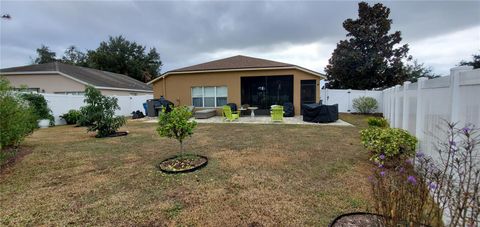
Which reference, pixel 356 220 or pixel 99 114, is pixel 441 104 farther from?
pixel 99 114

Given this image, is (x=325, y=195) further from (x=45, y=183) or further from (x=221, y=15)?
(x=221, y=15)

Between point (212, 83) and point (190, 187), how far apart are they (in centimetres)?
1335

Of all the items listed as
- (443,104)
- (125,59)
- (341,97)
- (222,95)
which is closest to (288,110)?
(222,95)

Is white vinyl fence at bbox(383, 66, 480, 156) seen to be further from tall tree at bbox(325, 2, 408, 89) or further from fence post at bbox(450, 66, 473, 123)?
tall tree at bbox(325, 2, 408, 89)

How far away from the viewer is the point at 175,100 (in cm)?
1755

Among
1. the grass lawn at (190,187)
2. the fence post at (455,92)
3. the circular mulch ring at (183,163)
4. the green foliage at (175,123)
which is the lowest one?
the grass lawn at (190,187)

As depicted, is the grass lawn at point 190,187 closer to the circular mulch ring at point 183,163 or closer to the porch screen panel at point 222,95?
the circular mulch ring at point 183,163

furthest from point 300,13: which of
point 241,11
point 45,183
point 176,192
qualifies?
point 45,183

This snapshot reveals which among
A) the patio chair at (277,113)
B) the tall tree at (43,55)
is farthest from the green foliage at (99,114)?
the tall tree at (43,55)

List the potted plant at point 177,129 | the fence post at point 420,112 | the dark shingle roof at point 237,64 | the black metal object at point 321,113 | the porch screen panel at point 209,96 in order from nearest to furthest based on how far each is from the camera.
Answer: the fence post at point 420,112
the potted plant at point 177,129
the black metal object at point 321,113
the dark shingle roof at point 237,64
the porch screen panel at point 209,96

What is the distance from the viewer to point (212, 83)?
16.8 m

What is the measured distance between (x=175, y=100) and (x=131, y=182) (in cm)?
1382

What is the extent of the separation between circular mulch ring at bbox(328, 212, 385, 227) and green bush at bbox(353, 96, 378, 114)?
53.1 feet

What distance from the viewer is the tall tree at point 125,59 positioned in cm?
3666
